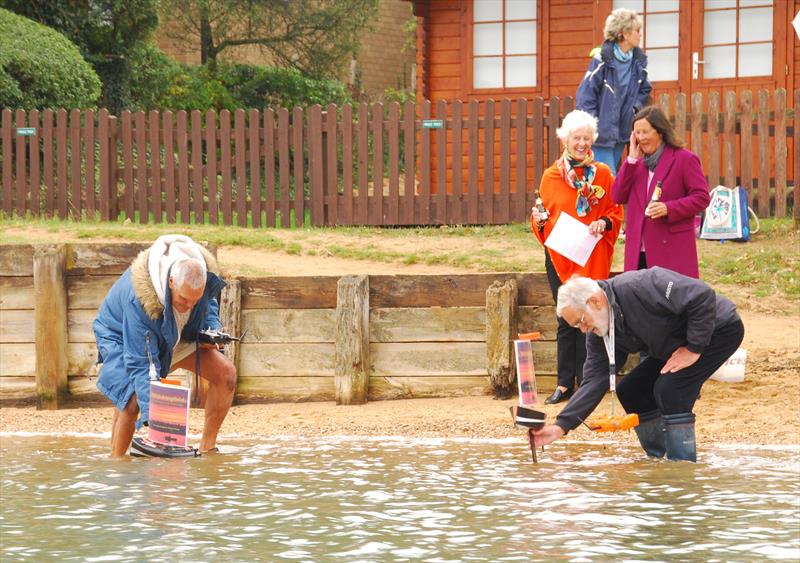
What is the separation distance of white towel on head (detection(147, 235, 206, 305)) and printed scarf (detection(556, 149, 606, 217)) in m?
2.78

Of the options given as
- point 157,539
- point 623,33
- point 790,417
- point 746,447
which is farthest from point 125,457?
point 623,33

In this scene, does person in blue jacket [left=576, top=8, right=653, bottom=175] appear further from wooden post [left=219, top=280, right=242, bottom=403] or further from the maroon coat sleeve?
wooden post [left=219, top=280, right=242, bottom=403]

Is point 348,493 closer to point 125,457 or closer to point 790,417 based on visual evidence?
point 125,457

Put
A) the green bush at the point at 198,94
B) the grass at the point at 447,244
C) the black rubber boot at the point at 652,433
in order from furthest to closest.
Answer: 1. the green bush at the point at 198,94
2. the grass at the point at 447,244
3. the black rubber boot at the point at 652,433

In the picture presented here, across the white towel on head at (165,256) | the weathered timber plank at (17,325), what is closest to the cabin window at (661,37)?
the weathered timber plank at (17,325)

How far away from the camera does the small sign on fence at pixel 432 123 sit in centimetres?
1612

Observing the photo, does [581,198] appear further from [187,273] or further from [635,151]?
[187,273]

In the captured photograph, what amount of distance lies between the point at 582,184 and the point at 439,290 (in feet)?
5.08

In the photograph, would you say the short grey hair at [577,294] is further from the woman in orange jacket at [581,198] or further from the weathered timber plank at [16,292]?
the weathered timber plank at [16,292]

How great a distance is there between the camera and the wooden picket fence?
15.3 metres

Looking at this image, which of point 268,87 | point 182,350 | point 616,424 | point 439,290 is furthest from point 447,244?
point 268,87

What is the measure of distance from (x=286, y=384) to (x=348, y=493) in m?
3.00

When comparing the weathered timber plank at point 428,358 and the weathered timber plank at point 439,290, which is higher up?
the weathered timber plank at point 439,290

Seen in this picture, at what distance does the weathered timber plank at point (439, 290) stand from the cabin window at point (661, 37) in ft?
30.3
